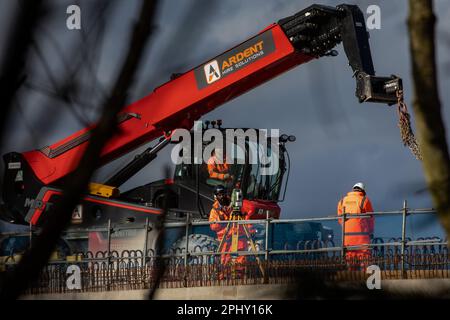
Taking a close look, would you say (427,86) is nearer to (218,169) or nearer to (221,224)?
(221,224)

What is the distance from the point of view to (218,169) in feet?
62.2

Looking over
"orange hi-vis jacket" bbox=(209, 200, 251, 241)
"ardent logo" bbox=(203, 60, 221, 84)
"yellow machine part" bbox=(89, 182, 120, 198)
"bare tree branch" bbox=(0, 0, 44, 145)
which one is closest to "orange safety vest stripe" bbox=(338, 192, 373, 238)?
"orange hi-vis jacket" bbox=(209, 200, 251, 241)

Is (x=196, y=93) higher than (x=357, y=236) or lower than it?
higher

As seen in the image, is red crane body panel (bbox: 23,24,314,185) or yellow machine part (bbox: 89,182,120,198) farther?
yellow machine part (bbox: 89,182,120,198)

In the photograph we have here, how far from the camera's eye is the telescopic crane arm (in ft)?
57.0

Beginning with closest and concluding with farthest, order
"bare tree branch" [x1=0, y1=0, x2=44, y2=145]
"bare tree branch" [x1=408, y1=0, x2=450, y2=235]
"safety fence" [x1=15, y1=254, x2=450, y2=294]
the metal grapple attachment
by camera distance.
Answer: "bare tree branch" [x1=0, y1=0, x2=44, y2=145] < "bare tree branch" [x1=408, y1=0, x2=450, y2=235] < "safety fence" [x1=15, y1=254, x2=450, y2=294] < the metal grapple attachment

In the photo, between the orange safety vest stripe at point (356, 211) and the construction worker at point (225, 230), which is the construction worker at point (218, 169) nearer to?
the construction worker at point (225, 230)

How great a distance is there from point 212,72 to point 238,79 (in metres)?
0.61

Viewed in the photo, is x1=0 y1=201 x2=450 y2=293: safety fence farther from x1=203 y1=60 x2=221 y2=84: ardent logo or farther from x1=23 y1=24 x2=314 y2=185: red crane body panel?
x1=203 y1=60 x2=221 y2=84: ardent logo

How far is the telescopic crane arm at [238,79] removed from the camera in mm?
17375

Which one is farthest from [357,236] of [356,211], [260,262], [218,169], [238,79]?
[238,79]

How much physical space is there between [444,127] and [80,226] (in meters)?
16.2

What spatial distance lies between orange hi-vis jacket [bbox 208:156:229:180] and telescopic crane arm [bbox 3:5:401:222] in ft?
4.08
